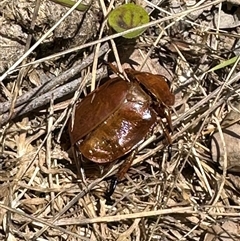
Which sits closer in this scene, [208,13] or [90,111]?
[90,111]

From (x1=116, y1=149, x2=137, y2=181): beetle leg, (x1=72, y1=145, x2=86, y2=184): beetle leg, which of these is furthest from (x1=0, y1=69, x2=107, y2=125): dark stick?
(x1=116, y1=149, x2=137, y2=181): beetle leg

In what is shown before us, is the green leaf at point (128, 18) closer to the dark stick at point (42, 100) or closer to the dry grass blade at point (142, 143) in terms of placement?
the dry grass blade at point (142, 143)

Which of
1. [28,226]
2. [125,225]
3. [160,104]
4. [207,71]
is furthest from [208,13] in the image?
[28,226]

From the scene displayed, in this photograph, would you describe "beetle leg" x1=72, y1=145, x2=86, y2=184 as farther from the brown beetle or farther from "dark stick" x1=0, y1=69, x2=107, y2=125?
"dark stick" x1=0, y1=69, x2=107, y2=125

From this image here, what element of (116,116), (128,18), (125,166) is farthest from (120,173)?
(128,18)

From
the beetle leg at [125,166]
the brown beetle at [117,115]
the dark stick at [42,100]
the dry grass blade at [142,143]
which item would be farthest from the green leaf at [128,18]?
the beetle leg at [125,166]

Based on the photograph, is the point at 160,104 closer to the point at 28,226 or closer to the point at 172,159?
the point at 172,159
